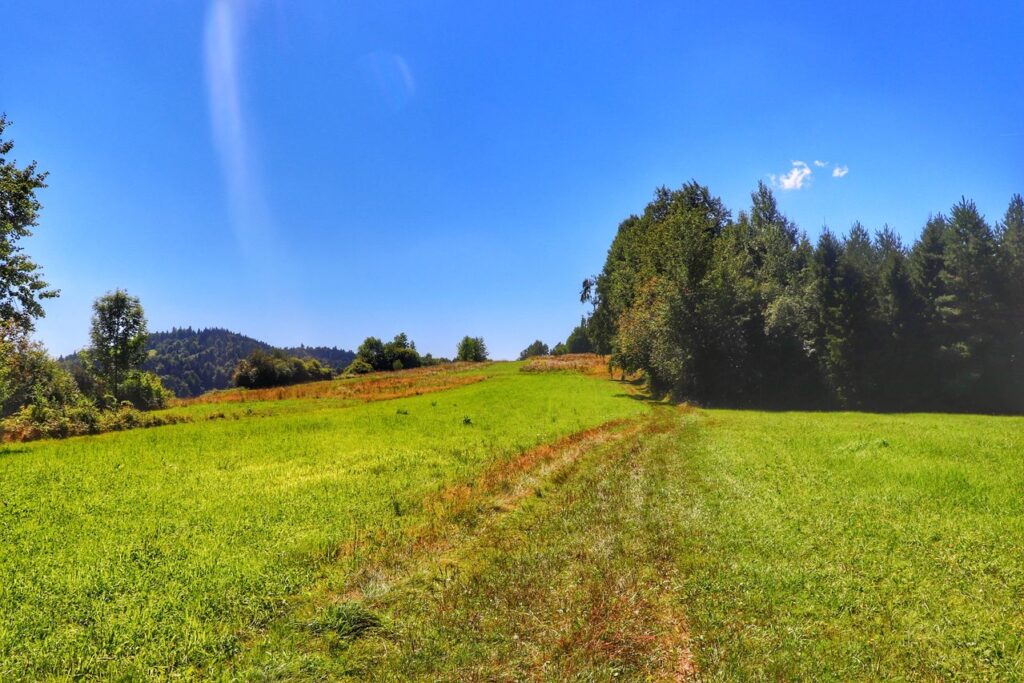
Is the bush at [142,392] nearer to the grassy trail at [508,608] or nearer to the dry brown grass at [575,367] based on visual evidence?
the dry brown grass at [575,367]

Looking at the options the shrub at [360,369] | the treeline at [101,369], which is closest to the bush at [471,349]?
the shrub at [360,369]

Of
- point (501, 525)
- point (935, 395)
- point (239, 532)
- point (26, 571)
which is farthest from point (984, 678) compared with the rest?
point (935, 395)

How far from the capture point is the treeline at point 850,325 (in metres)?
38.9

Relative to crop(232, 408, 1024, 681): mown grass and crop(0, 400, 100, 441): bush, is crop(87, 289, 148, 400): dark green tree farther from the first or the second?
crop(232, 408, 1024, 681): mown grass

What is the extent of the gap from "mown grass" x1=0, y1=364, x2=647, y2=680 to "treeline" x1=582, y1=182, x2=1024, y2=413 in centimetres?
2671

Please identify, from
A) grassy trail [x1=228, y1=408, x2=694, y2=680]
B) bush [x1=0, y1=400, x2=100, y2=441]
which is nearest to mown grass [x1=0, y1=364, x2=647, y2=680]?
grassy trail [x1=228, y1=408, x2=694, y2=680]

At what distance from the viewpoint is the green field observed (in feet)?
19.0

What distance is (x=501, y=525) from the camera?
1122 centimetres

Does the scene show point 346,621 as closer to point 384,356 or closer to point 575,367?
point 575,367

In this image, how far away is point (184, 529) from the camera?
388 inches

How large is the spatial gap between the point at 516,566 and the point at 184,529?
7.62 meters

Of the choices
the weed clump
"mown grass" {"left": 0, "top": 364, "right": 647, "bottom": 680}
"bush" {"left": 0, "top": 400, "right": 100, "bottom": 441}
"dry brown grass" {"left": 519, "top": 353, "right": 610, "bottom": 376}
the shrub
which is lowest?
the weed clump

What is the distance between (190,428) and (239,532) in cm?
2017

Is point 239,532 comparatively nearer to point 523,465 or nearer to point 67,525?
point 67,525
